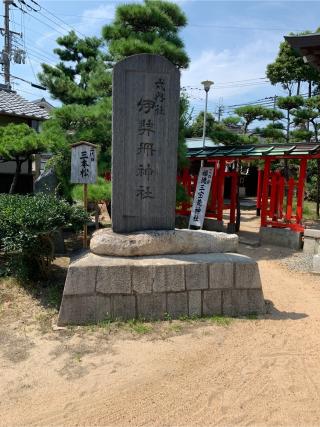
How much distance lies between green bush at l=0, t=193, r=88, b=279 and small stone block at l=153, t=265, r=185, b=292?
5.63 feet

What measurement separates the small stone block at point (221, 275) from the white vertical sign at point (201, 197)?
6.08m

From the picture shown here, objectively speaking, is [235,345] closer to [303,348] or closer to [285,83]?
[303,348]

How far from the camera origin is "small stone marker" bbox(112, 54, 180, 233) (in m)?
5.32

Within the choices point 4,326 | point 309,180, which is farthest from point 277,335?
point 309,180

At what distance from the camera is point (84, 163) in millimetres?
6812

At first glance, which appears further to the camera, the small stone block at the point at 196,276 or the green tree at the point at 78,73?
the green tree at the point at 78,73

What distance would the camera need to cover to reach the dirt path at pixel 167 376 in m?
3.14

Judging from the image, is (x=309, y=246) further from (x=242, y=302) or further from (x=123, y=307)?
(x=123, y=307)

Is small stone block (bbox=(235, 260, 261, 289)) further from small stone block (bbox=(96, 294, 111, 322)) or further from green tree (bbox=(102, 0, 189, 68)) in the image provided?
green tree (bbox=(102, 0, 189, 68))

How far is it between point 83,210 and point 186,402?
3.77 metres

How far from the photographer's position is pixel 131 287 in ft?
16.0

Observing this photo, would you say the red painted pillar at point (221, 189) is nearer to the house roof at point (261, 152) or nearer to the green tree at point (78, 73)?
the house roof at point (261, 152)

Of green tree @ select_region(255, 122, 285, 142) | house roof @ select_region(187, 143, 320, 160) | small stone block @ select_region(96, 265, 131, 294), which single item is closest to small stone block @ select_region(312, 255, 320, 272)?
house roof @ select_region(187, 143, 320, 160)

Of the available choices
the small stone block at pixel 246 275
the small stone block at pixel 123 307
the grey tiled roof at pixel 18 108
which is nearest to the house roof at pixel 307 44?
the small stone block at pixel 246 275
